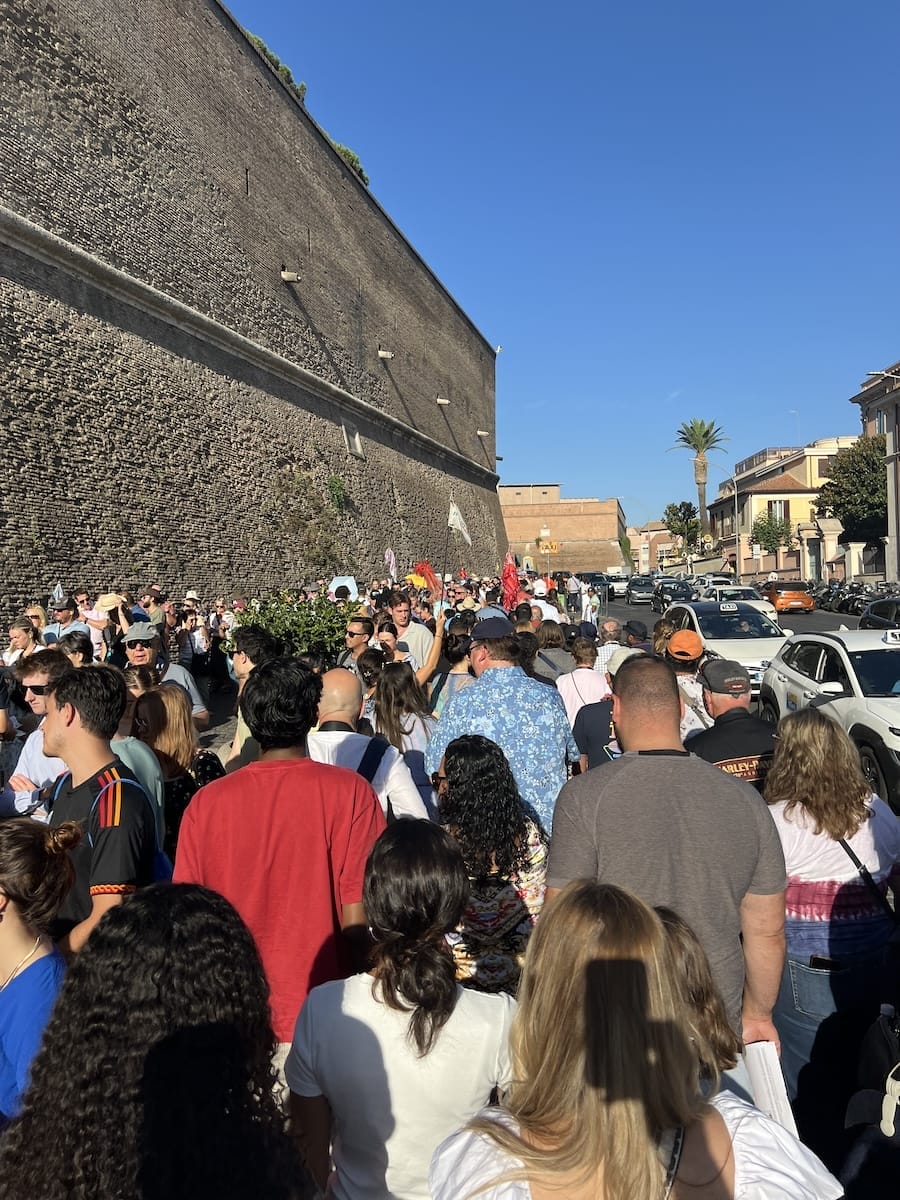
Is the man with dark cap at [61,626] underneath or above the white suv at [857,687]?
above

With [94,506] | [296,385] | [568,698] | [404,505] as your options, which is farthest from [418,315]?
[568,698]

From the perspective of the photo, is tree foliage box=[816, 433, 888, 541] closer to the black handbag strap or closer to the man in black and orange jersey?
the black handbag strap

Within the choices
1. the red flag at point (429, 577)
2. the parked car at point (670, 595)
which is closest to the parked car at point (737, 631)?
the red flag at point (429, 577)

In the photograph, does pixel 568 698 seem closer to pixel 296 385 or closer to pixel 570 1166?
pixel 570 1166

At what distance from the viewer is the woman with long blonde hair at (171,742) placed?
14.0ft

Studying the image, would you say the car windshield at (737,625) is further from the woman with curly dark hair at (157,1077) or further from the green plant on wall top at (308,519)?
the woman with curly dark hair at (157,1077)

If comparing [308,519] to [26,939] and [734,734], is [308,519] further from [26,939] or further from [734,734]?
[26,939]

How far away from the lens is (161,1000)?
1.57 meters

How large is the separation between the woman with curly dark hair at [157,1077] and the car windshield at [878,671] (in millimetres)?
7953

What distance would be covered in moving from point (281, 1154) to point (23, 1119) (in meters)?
0.45

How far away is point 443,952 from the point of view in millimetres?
2123

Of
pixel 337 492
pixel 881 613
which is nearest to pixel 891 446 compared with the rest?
pixel 881 613

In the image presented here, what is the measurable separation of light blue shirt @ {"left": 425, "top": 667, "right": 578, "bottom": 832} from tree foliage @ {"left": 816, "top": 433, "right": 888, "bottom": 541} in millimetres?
53456

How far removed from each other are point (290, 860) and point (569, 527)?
280 ft
